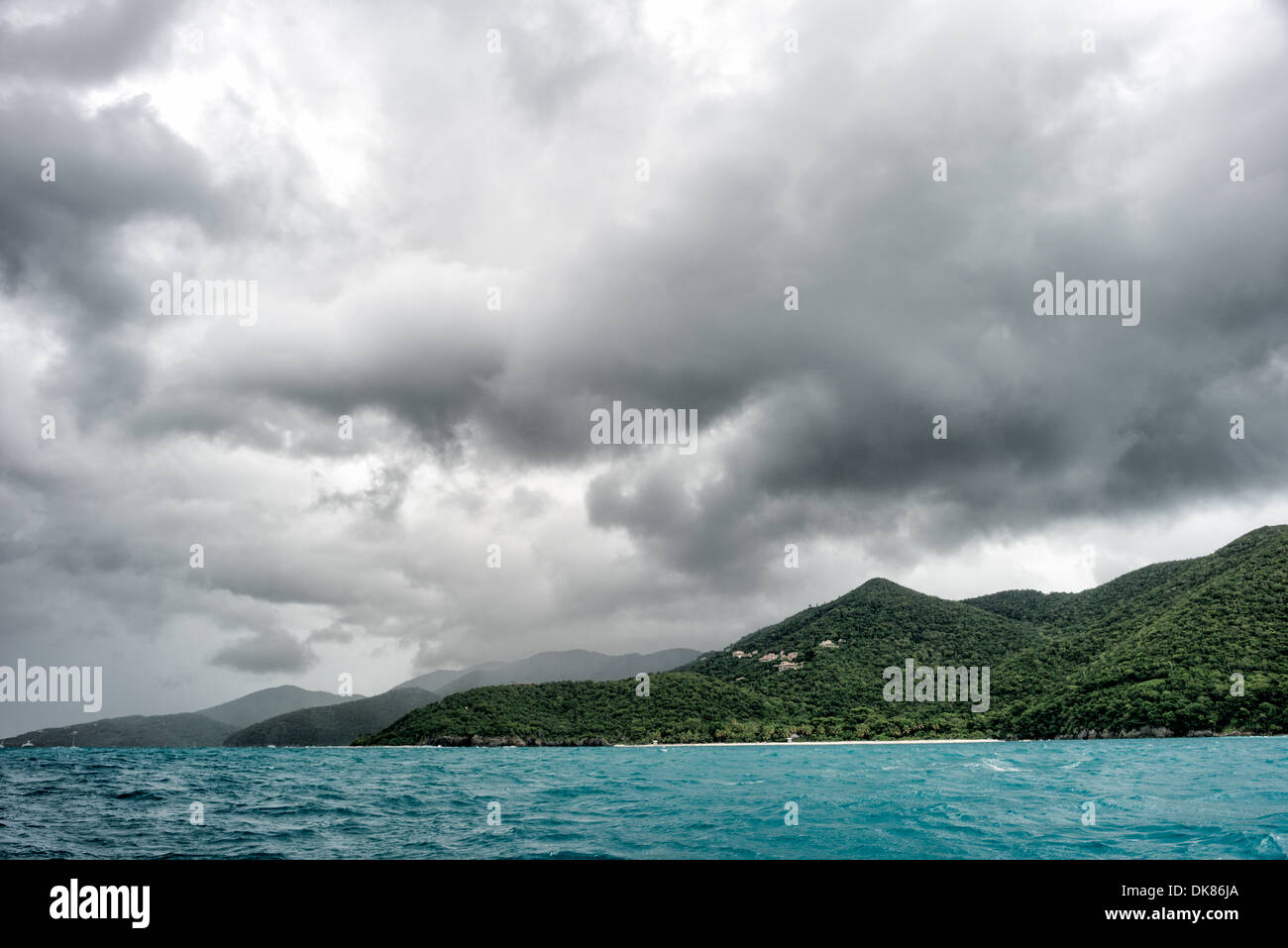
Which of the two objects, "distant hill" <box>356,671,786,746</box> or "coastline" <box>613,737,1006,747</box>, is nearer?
"coastline" <box>613,737,1006,747</box>

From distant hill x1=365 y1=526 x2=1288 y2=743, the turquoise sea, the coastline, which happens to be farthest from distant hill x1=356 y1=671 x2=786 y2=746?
the turquoise sea

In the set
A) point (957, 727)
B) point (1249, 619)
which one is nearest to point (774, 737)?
point (957, 727)

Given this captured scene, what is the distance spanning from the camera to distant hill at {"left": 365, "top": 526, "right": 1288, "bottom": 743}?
3976 inches

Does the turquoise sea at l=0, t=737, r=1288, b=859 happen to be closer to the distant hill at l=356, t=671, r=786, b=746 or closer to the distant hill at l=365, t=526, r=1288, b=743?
the distant hill at l=365, t=526, r=1288, b=743

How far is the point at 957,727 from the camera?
439 ft

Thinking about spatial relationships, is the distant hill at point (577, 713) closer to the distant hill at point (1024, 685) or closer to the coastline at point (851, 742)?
the distant hill at point (1024, 685)

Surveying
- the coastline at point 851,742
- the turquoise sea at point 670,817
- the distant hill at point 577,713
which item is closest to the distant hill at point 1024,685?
Answer: the distant hill at point 577,713

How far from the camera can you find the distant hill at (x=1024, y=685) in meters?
101

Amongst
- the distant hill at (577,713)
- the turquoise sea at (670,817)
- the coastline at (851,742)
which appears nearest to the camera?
the turquoise sea at (670,817)

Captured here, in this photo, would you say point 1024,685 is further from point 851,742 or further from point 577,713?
point 577,713
